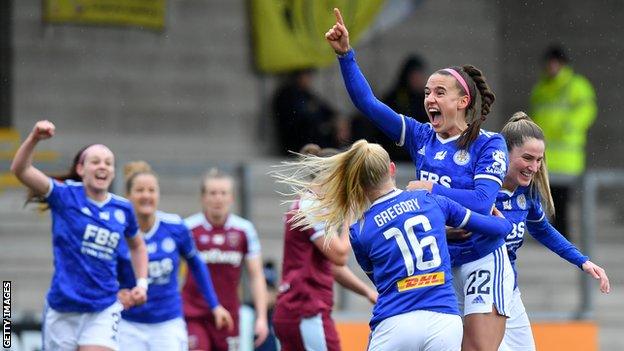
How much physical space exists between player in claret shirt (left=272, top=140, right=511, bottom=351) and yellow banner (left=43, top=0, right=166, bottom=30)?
8.43 m

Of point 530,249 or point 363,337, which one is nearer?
point 363,337

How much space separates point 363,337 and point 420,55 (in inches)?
194

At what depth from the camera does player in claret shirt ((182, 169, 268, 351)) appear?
410 inches

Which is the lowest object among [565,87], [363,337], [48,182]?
[363,337]

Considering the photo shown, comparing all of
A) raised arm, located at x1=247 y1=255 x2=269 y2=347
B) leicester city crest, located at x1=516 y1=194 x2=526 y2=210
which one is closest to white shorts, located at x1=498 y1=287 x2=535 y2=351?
leicester city crest, located at x1=516 y1=194 x2=526 y2=210

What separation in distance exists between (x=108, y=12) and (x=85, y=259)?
21.2ft

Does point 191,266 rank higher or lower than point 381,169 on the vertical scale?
lower

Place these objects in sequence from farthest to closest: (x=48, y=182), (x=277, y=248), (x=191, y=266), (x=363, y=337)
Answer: (x=277, y=248) → (x=363, y=337) → (x=191, y=266) → (x=48, y=182)

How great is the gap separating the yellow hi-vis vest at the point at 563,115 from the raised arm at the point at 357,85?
800cm

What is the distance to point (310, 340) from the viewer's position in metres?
8.75

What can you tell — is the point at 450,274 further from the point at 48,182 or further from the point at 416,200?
the point at 48,182

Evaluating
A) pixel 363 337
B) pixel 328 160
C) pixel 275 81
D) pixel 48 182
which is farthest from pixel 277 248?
pixel 328 160

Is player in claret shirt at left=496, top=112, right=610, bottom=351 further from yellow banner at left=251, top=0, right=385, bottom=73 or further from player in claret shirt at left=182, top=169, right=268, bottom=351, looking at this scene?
yellow banner at left=251, top=0, right=385, bottom=73

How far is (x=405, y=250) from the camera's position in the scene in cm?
646
